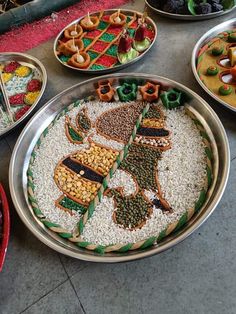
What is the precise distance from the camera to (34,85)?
189cm

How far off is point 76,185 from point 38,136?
415 mm

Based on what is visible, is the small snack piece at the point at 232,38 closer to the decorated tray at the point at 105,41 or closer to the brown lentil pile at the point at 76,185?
the decorated tray at the point at 105,41

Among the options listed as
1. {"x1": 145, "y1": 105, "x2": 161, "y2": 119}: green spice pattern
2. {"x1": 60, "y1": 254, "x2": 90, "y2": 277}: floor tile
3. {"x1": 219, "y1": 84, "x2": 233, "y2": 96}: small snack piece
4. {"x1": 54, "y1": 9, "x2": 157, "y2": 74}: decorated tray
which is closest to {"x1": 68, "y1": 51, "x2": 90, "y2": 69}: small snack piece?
{"x1": 54, "y1": 9, "x2": 157, "y2": 74}: decorated tray

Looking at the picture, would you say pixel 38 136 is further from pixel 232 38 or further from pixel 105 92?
pixel 232 38

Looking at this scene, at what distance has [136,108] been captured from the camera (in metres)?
1.65

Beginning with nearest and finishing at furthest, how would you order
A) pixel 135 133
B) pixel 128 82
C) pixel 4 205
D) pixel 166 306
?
1. pixel 166 306
2. pixel 4 205
3. pixel 135 133
4. pixel 128 82

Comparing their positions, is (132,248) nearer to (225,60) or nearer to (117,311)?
(117,311)

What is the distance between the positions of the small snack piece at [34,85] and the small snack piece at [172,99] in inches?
31.1

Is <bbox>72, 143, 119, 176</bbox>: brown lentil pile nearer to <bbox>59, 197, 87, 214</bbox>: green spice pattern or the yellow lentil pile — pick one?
<bbox>59, 197, 87, 214</bbox>: green spice pattern

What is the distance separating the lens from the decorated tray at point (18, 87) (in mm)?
1682

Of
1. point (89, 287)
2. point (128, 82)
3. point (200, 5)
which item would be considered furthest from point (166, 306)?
point (200, 5)

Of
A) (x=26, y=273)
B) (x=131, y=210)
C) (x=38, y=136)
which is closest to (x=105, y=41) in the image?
(x=38, y=136)

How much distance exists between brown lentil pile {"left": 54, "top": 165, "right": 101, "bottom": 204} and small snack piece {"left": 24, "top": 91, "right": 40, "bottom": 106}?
0.57 metres

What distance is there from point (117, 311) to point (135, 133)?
2.69 feet
